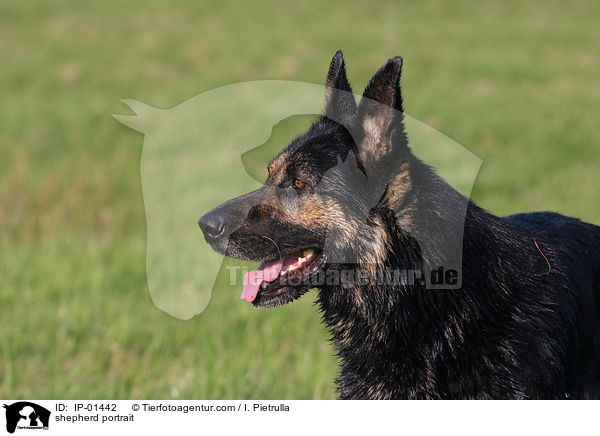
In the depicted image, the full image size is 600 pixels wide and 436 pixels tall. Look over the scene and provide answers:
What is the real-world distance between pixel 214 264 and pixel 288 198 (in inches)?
168

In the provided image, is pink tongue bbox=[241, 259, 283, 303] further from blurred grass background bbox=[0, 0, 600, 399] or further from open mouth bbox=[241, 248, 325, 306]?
blurred grass background bbox=[0, 0, 600, 399]

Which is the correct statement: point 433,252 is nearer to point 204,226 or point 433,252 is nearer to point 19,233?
point 204,226

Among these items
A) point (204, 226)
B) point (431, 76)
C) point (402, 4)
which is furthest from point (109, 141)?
point (402, 4)

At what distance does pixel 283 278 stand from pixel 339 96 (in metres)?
1.15

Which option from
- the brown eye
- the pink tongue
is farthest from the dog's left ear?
the pink tongue

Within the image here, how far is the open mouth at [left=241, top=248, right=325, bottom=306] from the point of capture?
11.2 ft

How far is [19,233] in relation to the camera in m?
8.89

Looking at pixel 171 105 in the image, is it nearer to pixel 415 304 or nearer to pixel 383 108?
pixel 383 108

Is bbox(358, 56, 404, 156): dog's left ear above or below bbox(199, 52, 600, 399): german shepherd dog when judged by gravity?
above

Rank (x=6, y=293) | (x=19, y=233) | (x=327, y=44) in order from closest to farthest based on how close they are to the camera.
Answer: (x=6, y=293), (x=19, y=233), (x=327, y=44)

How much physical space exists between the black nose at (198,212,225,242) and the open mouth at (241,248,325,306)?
30 cm
